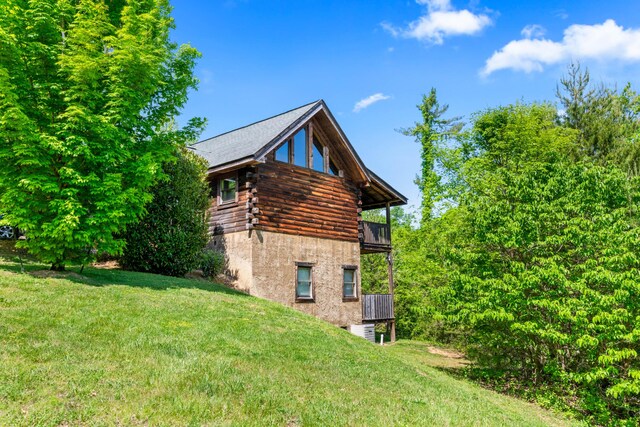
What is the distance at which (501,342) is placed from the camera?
52.9 feet

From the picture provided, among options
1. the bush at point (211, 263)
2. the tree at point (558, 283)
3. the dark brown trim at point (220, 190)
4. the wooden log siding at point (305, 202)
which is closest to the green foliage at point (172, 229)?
the bush at point (211, 263)

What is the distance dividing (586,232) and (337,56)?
11.3 metres

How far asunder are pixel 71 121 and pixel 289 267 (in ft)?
32.7

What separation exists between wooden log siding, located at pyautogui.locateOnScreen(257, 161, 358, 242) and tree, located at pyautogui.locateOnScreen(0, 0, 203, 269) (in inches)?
228

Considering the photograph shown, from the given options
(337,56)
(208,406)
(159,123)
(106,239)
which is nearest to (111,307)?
(106,239)

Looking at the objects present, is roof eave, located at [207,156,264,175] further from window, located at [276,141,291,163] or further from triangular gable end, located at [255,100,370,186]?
window, located at [276,141,291,163]

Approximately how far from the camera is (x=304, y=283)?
2008cm

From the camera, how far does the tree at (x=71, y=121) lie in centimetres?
1232

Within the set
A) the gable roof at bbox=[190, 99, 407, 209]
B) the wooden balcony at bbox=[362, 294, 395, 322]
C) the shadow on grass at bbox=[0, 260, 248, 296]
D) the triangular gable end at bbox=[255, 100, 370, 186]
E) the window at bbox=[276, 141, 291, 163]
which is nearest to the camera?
the shadow on grass at bbox=[0, 260, 248, 296]

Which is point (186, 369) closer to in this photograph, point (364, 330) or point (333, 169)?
point (364, 330)

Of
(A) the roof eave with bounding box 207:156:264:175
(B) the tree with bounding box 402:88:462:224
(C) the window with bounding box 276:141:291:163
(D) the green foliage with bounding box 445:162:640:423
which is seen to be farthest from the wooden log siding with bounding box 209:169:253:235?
(B) the tree with bounding box 402:88:462:224

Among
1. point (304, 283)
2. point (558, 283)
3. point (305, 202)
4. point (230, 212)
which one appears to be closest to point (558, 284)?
point (558, 283)

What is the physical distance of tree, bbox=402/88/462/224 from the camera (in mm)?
39375

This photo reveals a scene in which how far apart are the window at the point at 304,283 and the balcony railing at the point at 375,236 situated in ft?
14.4
